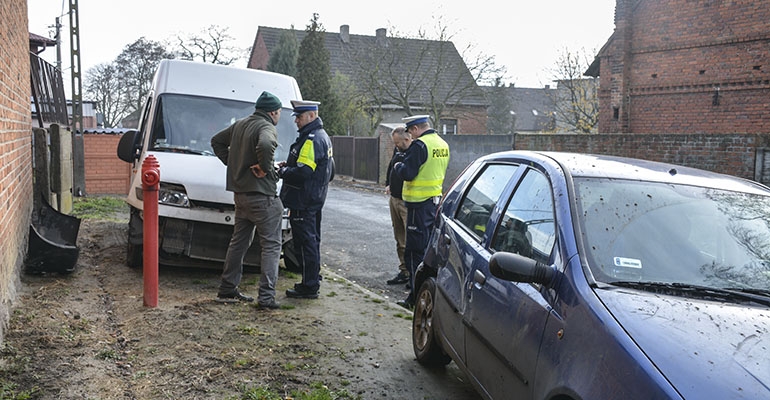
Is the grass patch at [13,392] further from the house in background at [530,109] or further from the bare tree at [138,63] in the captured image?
the house in background at [530,109]

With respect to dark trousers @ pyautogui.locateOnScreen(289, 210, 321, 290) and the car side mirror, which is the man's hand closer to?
dark trousers @ pyautogui.locateOnScreen(289, 210, 321, 290)

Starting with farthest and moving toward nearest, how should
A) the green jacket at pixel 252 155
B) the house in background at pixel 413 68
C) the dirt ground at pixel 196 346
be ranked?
the house in background at pixel 413 68 → the green jacket at pixel 252 155 → the dirt ground at pixel 196 346

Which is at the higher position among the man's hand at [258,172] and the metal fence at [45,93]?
the metal fence at [45,93]

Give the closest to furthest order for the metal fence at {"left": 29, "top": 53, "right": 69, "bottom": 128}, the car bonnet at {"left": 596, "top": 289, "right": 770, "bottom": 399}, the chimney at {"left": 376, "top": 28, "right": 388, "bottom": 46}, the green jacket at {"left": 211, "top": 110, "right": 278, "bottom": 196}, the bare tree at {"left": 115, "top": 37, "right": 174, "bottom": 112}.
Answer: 1. the car bonnet at {"left": 596, "top": 289, "right": 770, "bottom": 399}
2. the green jacket at {"left": 211, "top": 110, "right": 278, "bottom": 196}
3. the metal fence at {"left": 29, "top": 53, "right": 69, "bottom": 128}
4. the chimney at {"left": 376, "top": 28, "right": 388, "bottom": 46}
5. the bare tree at {"left": 115, "top": 37, "right": 174, "bottom": 112}

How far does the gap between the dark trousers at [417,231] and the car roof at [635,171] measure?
3.03 meters

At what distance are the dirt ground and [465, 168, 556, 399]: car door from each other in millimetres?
990

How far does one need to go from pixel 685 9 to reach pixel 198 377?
18.7 metres

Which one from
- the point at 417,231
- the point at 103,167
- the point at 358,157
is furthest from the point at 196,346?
the point at 358,157

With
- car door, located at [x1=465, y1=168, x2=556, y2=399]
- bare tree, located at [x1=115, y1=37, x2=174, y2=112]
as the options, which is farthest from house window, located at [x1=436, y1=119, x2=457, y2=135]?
car door, located at [x1=465, y1=168, x2=556, y2=399]

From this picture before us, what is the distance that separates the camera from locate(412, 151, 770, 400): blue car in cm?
248

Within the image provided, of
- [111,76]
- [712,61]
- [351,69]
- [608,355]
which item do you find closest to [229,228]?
[608,355]

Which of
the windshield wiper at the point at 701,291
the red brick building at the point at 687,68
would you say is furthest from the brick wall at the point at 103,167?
the windshield wiper at the point at 701,291

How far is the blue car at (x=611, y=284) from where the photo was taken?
2480mm

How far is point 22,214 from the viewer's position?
673 centimetres
